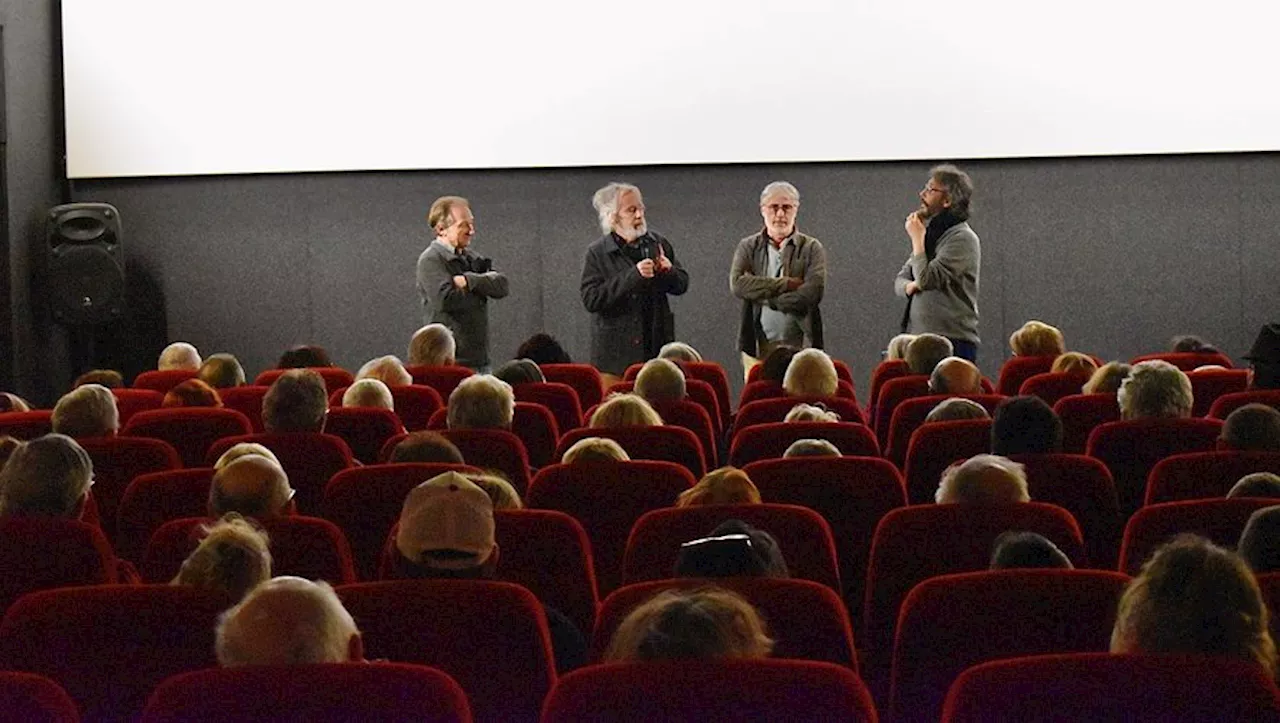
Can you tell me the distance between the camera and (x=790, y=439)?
6.05 metres

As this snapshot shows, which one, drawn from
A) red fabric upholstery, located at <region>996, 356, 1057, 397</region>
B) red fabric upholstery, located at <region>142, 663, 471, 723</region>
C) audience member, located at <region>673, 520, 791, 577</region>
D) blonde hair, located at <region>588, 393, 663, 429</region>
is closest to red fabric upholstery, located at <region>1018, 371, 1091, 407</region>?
red fabric upholstery, located at <region>996, 356, 1057, 397</region>

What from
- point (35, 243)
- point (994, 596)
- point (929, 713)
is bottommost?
point (929, 713)

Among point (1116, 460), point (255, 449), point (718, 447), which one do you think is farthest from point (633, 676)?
point (718, 447)

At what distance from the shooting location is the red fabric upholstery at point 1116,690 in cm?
234

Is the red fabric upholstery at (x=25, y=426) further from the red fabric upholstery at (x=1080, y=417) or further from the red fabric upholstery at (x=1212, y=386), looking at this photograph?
the red fabric upholstery at (x=1212, y=386)

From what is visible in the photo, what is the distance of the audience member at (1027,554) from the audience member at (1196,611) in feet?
3.29

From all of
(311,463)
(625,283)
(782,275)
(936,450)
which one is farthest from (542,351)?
(936,450)

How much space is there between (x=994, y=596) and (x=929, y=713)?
0.25m

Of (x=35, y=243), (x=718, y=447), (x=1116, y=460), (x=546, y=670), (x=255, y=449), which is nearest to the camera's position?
(x=546, y=670)

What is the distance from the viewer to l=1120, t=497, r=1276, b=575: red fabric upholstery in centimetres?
428

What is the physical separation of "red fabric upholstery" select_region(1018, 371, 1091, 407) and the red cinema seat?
2818 mm

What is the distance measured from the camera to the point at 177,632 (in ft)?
11.2

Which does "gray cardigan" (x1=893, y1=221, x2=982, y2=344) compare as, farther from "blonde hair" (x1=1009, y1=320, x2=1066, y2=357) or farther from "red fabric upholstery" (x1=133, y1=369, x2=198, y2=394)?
"red fabric upholstery" (x1=133, y1=369, x2=198, y2=394)

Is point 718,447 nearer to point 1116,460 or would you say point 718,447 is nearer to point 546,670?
point 1116,460
